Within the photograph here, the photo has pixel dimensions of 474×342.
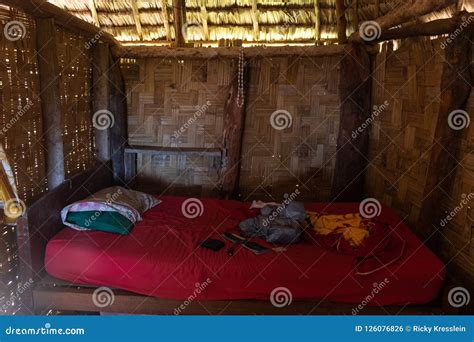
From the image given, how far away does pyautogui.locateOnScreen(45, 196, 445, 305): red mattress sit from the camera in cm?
224

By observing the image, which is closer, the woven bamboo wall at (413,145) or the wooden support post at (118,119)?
the woven bamboo wall at (413,145)

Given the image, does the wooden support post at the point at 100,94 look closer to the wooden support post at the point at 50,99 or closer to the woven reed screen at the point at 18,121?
the wooden support post at the point at 50,99

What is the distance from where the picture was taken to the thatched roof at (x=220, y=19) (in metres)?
Result: 4.04

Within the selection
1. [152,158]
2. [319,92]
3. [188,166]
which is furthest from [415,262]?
[152,158]

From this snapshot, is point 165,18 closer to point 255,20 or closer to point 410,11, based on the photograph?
point 255,20

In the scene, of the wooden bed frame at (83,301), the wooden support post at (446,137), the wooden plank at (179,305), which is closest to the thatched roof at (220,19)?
the wooden support post at (446,137)

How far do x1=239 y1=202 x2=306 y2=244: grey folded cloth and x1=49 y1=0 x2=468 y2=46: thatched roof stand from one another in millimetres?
2141

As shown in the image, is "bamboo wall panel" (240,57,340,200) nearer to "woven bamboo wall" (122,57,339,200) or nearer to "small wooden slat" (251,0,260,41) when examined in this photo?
"woven bamboo wall" (122,57,339,200)

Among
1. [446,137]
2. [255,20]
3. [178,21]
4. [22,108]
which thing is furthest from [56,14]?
[446,137]

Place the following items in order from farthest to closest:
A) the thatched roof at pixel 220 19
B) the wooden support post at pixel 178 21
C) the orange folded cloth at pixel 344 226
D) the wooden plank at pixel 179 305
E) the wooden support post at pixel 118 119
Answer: the thatched roof at pixel 220 19, the wooden support post at pixel 178 21, the wooden support post at pixel 118 119, the orange folded cloth at pixel 344 226, the wooden plank at pixel 179 305

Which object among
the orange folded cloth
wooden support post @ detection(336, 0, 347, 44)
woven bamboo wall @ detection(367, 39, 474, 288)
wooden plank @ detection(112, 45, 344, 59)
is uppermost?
wooden support post @ detection(336, 0, 347, 44)

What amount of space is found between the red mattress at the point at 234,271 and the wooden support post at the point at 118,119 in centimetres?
127

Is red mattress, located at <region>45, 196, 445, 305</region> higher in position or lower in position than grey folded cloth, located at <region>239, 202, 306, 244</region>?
Answer: lower

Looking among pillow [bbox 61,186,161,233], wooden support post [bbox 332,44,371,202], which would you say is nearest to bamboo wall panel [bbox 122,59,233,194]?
pillow [bbox 61,186,161,233]
